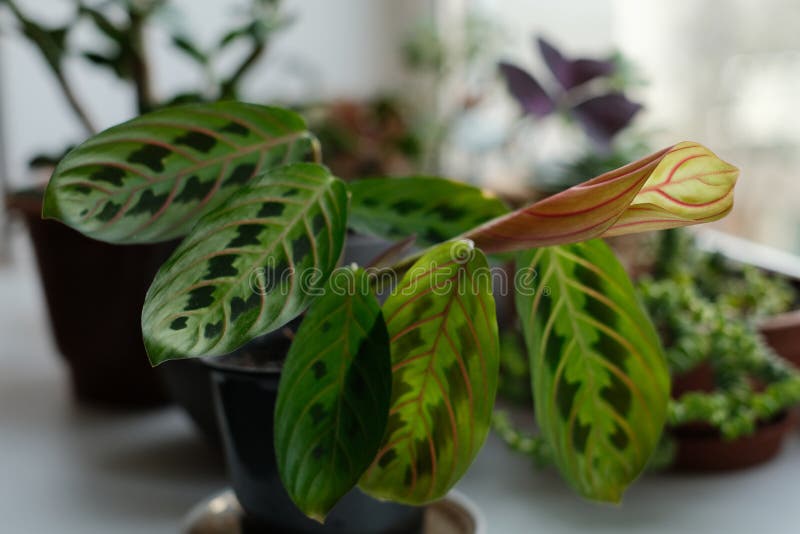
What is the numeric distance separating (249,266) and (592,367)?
0.65ft

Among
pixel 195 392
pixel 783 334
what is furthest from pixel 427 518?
pixel 783 334

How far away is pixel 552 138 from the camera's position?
2.06m

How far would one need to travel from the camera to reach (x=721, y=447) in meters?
0.68

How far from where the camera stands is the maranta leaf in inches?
14.0

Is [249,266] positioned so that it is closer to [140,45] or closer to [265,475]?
[265,475]

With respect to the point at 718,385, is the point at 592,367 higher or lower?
higher

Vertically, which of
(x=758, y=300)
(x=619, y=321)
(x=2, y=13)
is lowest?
(x=2, y=13)

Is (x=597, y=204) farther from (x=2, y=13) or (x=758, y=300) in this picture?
(x=2, y=13)

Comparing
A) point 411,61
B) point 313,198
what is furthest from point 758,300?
point 411,61

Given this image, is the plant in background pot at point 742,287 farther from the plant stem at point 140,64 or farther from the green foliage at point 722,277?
the plant stem at point 140,64

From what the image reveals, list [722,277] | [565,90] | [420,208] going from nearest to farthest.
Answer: [420,208] < [565,90] < [722,277]

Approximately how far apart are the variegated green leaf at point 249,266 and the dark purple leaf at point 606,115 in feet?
1.19

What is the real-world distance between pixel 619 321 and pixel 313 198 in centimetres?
18

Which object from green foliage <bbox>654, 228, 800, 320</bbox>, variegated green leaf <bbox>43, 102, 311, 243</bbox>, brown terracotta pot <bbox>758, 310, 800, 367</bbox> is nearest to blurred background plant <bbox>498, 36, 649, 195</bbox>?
green foliage <bbox>654, 228, 800, 320</bbox>
